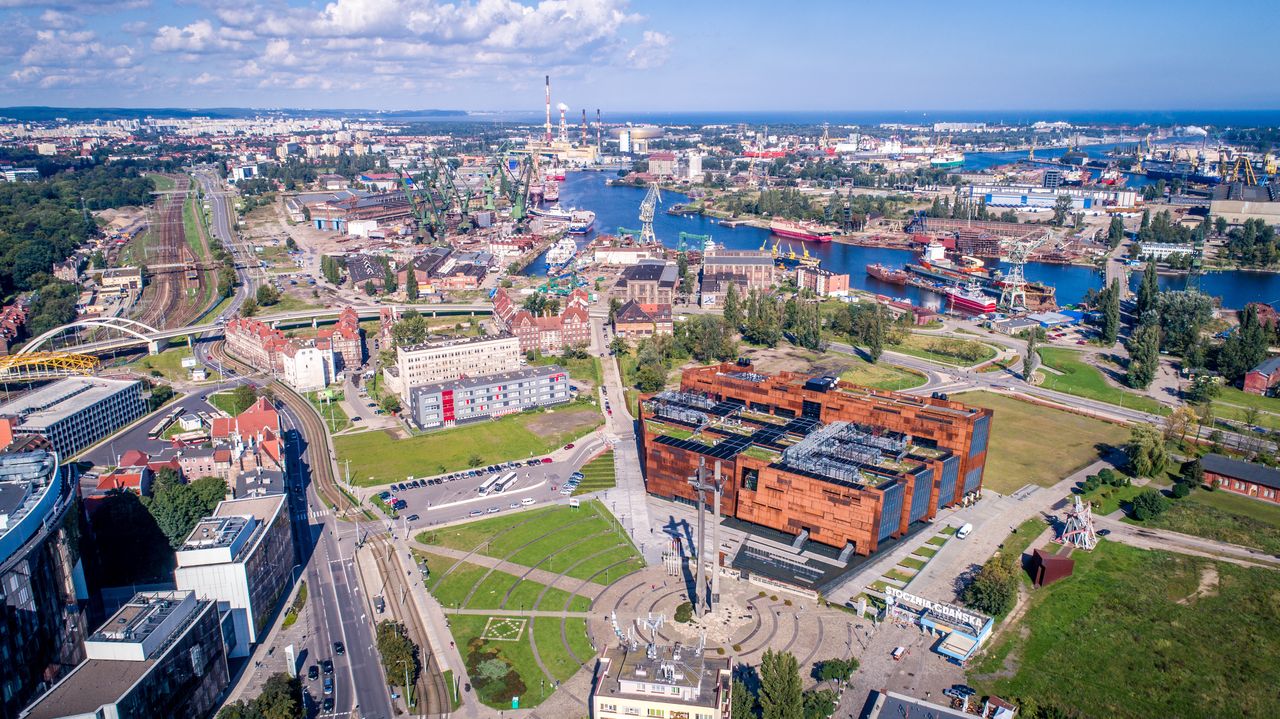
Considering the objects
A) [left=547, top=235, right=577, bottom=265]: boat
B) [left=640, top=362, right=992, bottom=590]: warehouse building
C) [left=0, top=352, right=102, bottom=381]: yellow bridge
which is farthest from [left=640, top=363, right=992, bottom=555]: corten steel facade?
[left=547, top=235, right=577, bottom=265]: boat

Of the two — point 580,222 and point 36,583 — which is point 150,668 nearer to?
point 36,583

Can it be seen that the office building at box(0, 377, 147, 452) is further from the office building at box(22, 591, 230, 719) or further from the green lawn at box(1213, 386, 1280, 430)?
the green lawn at box(1213, 386, 1280, 430)

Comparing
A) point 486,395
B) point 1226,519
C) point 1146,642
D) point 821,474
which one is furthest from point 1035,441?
point 486,395

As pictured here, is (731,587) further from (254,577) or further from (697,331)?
(697,331)

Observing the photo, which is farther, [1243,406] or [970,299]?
[970,299]

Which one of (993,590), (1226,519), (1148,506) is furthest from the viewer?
(1148,506)

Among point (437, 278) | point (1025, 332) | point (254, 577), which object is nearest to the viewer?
point (254, 577)

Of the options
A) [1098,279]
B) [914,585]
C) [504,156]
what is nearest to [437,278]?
[914,585]
